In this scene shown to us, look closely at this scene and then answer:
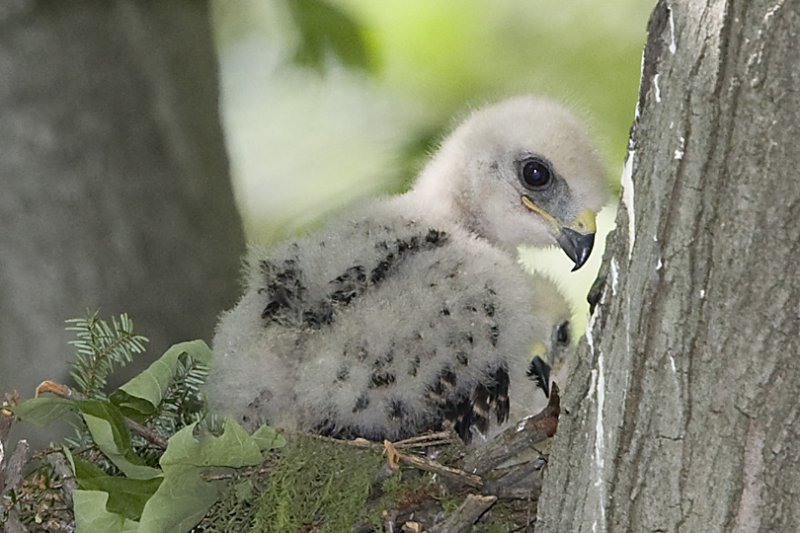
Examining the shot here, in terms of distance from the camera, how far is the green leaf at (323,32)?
403 cm

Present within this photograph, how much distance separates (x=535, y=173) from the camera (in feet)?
8.30

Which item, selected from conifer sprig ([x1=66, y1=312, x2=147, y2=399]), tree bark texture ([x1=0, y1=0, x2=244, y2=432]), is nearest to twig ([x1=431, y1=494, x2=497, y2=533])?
conifer sprig ([x1=66, y1=312, x2=147, y2=399])

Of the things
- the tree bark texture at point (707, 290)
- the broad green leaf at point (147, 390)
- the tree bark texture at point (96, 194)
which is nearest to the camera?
the tree bark texture at point (707, 290)

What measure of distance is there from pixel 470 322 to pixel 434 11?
257 cm

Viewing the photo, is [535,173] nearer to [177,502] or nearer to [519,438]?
[519,438]

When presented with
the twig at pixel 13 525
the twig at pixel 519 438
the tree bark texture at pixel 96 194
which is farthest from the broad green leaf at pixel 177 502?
the tree bark texture at pixel 96 194

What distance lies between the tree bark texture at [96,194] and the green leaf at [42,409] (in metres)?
0.63

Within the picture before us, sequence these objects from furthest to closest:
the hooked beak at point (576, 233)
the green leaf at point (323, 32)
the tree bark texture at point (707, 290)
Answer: the green leaf at point (323, 32) → the hooked beak at point (576, 233) → the tree bark texture at point (707, 290)

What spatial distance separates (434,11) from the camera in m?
4.40

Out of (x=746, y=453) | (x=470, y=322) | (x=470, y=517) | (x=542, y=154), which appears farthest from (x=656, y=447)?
(x=542, y=154)

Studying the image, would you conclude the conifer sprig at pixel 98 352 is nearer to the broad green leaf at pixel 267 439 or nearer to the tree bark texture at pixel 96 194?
the broad green leaf at pixel 267 439

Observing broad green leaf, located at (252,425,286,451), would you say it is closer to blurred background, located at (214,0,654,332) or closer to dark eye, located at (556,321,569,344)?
dark eye, located at (556,321,569,344)

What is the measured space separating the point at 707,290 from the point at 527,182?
1.18m

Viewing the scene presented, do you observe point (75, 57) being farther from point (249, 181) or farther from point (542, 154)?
point (249, 181)
